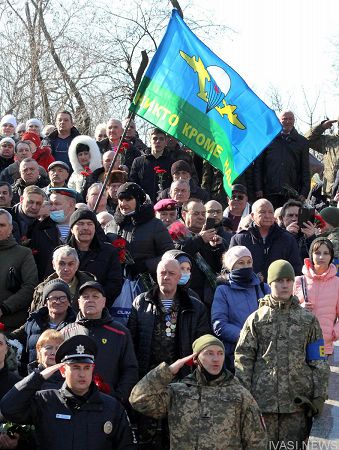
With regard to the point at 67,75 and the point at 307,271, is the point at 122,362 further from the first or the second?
the point at 67,75

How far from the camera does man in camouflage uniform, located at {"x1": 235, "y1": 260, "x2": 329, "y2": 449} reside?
7973mm

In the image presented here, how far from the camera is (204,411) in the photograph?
702 cm

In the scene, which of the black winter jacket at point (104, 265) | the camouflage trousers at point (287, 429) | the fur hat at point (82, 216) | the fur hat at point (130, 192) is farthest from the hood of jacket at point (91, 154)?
the camouflage trousers at point (287, 429)

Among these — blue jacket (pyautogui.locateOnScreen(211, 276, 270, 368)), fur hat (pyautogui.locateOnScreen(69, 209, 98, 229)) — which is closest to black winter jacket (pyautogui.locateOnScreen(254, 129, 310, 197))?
Result: fur hat (pyautogui.locateOnScreen(69, 209, 98, 229))

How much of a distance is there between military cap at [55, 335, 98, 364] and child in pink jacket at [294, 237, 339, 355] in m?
3.03

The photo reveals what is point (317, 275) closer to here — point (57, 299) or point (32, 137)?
point (57, 299)

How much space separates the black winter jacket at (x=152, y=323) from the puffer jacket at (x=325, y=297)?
1380 mm

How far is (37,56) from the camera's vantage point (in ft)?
77.4

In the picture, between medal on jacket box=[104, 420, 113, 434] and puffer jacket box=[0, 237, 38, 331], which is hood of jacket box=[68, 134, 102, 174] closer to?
puffer jacket box=[0, 237, 38, 331]

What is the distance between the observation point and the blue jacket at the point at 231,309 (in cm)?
871

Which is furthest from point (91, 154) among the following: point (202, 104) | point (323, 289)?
point (323, 289)

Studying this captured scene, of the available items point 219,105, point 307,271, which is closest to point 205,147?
point 219,105

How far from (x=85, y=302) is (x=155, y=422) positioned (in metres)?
1.11

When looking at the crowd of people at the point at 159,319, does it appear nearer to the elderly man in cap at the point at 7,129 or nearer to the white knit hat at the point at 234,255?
the white knit hat at the point at 234,255
